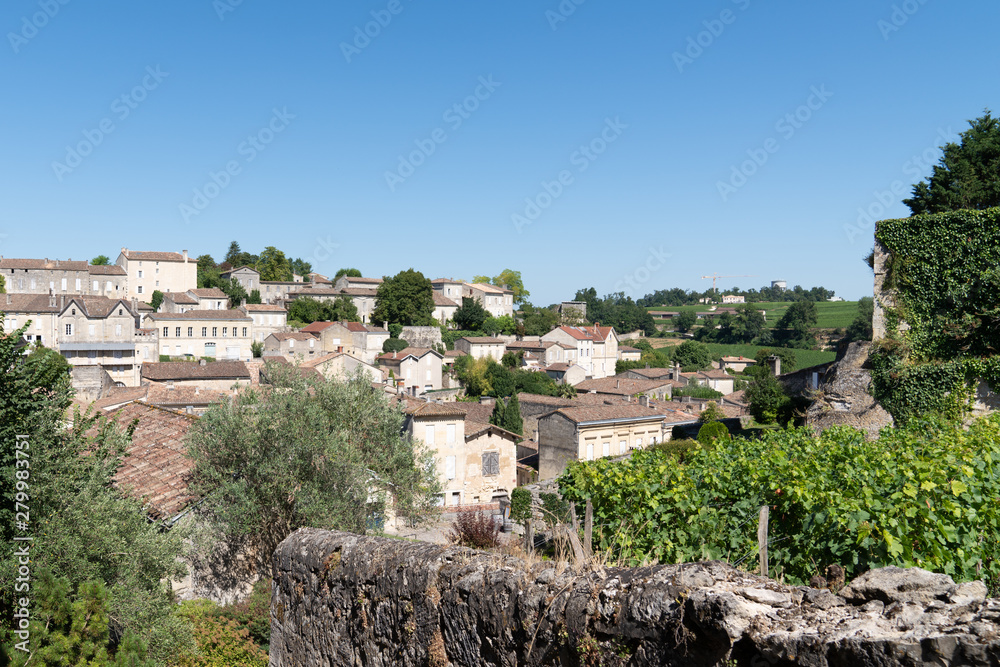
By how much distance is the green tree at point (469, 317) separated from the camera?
301ft

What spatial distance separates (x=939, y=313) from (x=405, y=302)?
230 feet

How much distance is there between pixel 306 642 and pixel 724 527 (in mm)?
4362

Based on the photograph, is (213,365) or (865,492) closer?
(865,492)

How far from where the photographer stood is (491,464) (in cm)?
3072

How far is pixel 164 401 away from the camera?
34125 mm

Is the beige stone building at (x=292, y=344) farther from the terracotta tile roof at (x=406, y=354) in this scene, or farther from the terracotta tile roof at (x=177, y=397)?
the terracotta tile roof at (x=177, y=397)

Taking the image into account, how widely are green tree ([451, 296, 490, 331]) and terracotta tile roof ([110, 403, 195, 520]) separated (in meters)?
75.4

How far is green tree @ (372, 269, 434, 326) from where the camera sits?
82750 mm

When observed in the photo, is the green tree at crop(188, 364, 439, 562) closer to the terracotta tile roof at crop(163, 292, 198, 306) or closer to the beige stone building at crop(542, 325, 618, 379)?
the terracotta tile roof at crop(163, 292, 198, 306)

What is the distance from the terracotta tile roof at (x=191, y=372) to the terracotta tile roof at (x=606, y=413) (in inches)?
1203

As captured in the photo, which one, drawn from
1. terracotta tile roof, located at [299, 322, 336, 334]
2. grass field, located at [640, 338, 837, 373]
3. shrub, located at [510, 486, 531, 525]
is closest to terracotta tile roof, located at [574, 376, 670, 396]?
grass field, located at [640, 338, 837, 373]

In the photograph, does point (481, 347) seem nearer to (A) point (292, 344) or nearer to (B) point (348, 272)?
(A) point (292, 344)

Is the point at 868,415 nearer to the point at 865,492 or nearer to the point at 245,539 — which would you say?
the point at 865,492

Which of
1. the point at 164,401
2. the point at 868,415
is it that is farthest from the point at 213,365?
the point at 868,415
